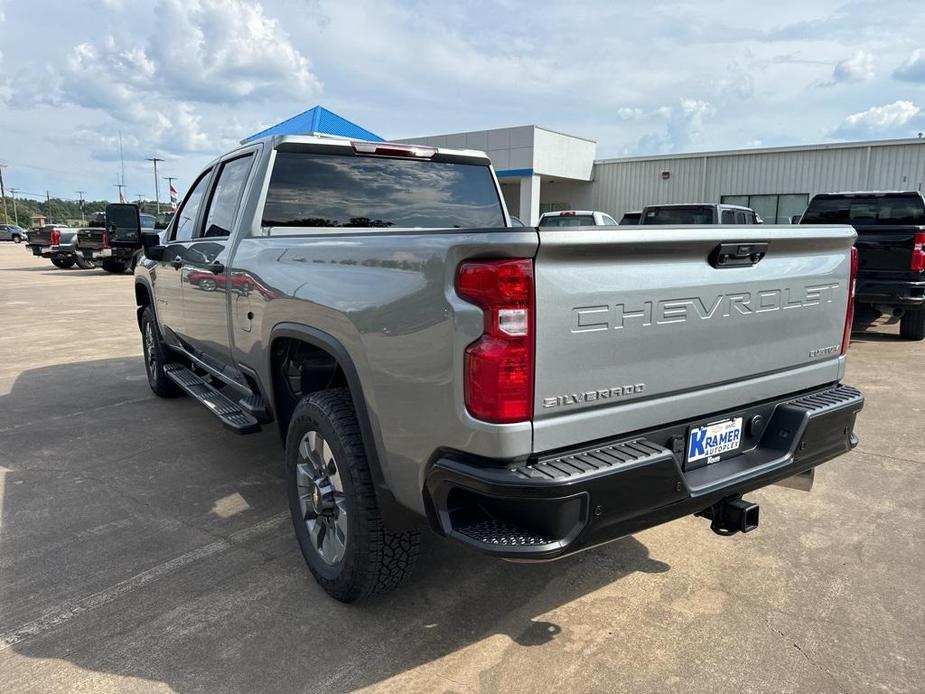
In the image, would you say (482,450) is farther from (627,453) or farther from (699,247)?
(699,247)

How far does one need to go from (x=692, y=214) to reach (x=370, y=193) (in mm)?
10783

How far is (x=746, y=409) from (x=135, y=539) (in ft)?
9.84

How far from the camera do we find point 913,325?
9492 millimetres

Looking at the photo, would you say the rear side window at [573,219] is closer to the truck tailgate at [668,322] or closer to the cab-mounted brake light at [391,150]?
the cab-mounted brake light at [391,150]

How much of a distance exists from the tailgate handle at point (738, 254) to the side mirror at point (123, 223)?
435 centimetres

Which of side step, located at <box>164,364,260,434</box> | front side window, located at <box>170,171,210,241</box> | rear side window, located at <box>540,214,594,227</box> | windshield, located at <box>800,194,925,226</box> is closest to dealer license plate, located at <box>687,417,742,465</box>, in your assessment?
side step, located at <box>164,364,260,434</box>

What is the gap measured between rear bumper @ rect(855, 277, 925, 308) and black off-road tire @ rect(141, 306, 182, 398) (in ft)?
26.3

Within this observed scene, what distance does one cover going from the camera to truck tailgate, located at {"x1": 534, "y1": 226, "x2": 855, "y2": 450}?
6.86 feet

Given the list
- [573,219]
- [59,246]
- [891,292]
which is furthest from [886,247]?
[59,246]

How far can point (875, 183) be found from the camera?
22281 mm

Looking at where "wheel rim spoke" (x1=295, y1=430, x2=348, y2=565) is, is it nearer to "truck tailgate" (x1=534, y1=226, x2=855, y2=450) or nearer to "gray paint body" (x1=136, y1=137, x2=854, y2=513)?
"gray paint body" (x1=136, y1=137, x2=854, y2=513)

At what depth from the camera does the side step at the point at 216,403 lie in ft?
12.2

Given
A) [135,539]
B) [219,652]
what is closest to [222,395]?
[135,539]

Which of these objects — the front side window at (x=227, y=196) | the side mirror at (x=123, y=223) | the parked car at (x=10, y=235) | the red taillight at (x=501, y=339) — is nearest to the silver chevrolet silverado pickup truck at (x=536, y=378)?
the red taillight at (x=501, y=339)
